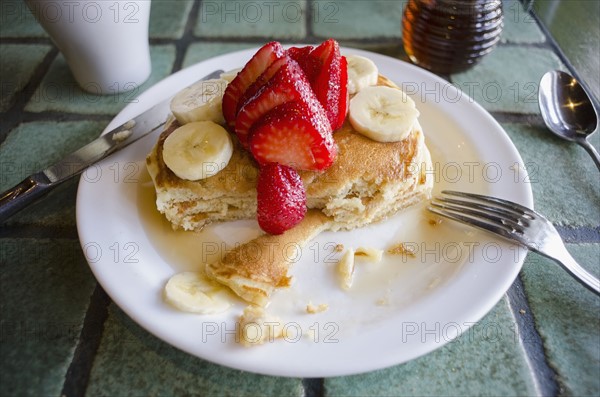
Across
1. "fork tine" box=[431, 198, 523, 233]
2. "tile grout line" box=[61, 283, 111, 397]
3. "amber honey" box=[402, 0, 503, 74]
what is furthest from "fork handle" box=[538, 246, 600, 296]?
"tile grout line" box=[61, 283, 111, 397]

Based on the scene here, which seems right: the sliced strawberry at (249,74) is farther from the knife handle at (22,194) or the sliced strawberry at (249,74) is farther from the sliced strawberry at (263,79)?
the knife handle at (22,194)

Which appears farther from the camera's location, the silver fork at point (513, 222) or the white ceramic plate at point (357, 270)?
the silver fork at point (513, 222)

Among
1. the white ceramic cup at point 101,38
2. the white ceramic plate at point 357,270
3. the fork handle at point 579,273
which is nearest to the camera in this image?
the white ceramic plate at point 357,270

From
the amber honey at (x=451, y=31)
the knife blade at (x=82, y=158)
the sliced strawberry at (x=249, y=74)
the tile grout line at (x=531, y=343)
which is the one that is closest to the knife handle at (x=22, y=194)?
the knife blade at (x=82, y=158)

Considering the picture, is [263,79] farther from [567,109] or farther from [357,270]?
[567,109]

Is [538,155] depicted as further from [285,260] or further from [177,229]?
[177,229]

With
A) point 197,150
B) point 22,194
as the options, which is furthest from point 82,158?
point 197,150

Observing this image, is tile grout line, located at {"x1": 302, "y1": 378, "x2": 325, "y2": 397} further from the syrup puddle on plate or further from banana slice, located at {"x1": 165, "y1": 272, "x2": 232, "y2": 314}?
banana slice, located at {"x1": 165, "y1": 272, "x2": 232, "y2": 314}
